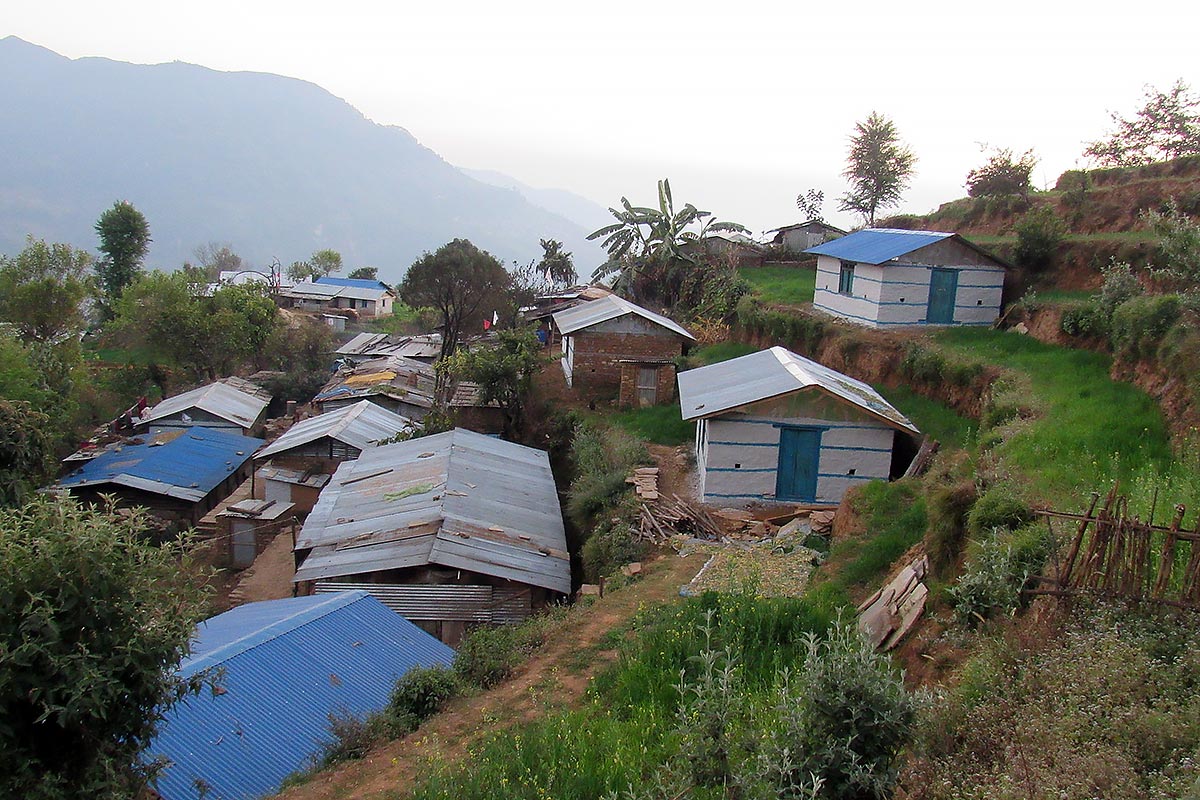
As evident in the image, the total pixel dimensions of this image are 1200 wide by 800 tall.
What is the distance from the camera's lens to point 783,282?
112ft

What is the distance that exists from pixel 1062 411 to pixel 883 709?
1045cm

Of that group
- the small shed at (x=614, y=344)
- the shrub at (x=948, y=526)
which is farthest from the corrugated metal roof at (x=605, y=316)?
the shrub at (x=948, y=526)

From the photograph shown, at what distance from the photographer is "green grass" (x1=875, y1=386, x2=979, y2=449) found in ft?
54.2

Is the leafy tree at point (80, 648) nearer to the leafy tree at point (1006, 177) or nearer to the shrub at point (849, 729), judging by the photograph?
the shrub at point (849, 729)

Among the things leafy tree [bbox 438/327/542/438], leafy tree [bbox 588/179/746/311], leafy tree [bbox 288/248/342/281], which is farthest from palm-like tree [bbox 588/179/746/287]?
leafy tree [bbox 288/248/342/281]

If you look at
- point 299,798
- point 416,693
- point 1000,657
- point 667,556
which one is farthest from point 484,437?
point 1000,657

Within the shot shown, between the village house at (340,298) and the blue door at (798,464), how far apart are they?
51.6 meters

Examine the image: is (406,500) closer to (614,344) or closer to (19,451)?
(19,451)

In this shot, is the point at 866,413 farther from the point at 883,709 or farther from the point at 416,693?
the point at 883,709

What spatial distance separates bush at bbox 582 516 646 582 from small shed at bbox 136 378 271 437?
21964mm

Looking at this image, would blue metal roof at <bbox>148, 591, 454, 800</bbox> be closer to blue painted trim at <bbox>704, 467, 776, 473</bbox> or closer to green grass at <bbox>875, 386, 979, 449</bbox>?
blue painted trim at <bbox>704, 467, 776, 473</bbox>

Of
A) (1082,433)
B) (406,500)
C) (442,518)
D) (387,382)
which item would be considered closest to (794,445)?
(1082,433)

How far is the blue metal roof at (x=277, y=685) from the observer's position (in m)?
8.65

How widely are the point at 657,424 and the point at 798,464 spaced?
6623 millimetres
